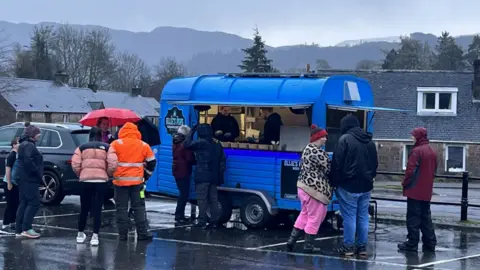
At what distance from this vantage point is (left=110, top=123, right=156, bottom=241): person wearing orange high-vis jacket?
12070 mm

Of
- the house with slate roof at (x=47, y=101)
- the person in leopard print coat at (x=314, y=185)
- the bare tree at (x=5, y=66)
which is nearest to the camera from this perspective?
the person in leopard print coat at (x=314, y=185)

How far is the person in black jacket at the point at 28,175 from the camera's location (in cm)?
1197

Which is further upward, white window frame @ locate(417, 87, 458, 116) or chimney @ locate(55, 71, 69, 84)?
chimney @ locate(55, 71, 69, 84)

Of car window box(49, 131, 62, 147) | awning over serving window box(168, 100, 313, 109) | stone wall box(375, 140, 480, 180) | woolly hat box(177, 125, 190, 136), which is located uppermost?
awning over serving window box(168, 100, 313, 109)

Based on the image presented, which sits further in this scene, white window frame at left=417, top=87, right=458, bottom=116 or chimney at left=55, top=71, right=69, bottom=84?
chimney at left=55, top=71, right=69, bottom=84

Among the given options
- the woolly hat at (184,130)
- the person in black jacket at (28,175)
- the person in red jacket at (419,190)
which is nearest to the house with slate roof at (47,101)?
the woolly hat at (184,130)

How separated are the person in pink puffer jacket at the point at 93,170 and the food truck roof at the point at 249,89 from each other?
292 cm

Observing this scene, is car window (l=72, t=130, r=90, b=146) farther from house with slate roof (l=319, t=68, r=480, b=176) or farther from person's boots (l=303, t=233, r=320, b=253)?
house with slate roof (l=319, t=68, r=480, b=176)

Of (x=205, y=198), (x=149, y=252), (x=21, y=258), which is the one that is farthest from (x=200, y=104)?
(x=21, y=258)

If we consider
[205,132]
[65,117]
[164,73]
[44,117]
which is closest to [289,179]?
[205,132]

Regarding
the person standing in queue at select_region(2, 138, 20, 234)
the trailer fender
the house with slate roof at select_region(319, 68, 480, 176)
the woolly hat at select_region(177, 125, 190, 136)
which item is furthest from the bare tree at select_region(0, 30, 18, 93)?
the trailer fender

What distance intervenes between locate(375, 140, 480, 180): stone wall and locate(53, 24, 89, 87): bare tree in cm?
5109

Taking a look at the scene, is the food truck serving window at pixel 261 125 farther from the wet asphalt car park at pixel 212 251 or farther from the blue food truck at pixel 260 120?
the wet asphalt car park at pixel 212 251

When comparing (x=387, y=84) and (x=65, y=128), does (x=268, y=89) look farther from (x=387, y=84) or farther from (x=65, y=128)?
(x=387, y=84)
